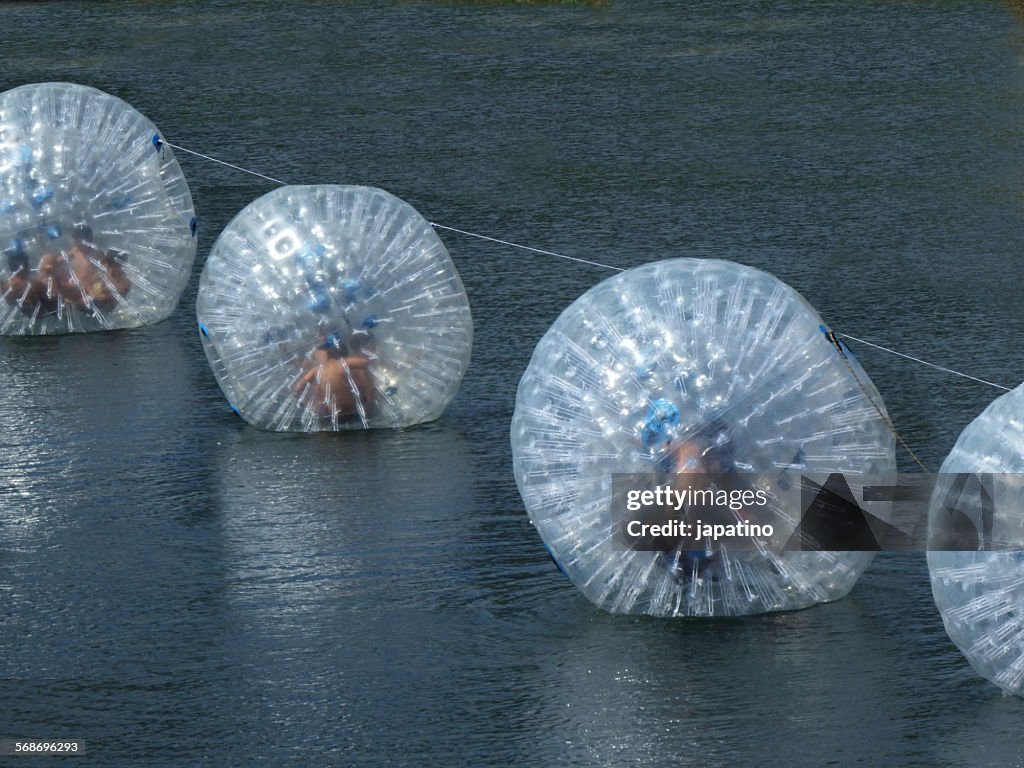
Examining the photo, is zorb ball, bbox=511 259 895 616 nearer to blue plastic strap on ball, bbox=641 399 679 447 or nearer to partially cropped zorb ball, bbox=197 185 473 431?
blue plastic strap on ball, bbox=641 399 679 447

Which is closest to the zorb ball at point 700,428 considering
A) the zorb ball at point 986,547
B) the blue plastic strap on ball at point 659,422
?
the blue plastic strap on ball at point 659,422

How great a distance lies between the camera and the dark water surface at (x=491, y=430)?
5684 millimetres

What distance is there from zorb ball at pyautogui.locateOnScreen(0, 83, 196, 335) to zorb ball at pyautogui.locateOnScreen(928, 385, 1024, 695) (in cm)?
525

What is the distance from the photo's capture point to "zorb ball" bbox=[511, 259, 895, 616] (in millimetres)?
6145

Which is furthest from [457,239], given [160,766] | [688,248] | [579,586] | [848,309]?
[160,766]

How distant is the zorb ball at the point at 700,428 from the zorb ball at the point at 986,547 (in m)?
0.61

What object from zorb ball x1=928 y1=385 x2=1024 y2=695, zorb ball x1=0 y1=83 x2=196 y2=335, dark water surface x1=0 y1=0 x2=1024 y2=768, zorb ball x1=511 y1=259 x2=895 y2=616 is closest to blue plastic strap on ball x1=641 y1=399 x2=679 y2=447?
zorb ball x1=511 y1=259 x2=895 y2=616

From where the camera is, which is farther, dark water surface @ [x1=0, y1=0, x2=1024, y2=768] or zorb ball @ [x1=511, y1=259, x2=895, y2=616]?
Answer: zorb ball @ [x1=511, y1=259, x2=895, y2=616]

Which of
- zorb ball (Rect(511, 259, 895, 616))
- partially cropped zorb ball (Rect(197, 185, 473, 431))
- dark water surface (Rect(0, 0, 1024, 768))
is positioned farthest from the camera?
partially cropped zorb ball (Rect(197, 185, 473, 431))

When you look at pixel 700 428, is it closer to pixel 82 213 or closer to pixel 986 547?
pixel 986 547

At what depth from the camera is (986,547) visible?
18.0 ft

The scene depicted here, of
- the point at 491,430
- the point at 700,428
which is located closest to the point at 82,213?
the point at 491,430

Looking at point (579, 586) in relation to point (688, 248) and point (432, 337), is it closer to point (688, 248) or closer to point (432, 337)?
point (432, 337)

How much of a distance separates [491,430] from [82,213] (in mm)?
2611
